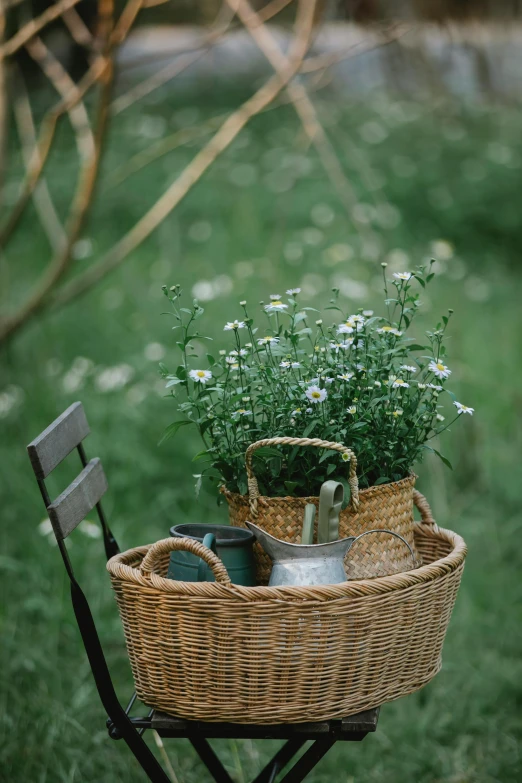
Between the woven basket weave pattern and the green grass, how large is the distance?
3.29ft

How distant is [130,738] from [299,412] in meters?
0.65

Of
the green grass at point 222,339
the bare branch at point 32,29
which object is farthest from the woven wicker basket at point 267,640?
the bare branch at point 32,29

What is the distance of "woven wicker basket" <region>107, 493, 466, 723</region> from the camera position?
4.85 feet

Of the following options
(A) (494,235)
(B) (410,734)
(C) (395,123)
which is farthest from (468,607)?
(C) (395,123)

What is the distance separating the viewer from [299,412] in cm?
169

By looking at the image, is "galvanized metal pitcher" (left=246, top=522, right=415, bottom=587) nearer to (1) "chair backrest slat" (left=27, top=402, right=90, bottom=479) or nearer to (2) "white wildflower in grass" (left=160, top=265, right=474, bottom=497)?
(2) "white wildflower in grass" (left=160, top=265, right=474, bottom=497)

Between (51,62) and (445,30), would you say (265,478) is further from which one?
(51,62)

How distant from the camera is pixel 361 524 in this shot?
5.41 ft

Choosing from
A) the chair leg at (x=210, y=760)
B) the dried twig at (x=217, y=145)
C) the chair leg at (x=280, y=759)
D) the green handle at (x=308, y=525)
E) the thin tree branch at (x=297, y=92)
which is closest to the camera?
the green handle at (x=308, y=525)

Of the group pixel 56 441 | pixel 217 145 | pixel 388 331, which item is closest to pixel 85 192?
pixel 217 145

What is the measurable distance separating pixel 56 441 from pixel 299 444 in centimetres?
48

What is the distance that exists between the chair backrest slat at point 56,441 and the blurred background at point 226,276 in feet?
0.98

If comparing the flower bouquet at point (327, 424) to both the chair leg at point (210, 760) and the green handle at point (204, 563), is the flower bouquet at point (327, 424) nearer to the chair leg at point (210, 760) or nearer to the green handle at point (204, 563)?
the green handle at point (204, 563)

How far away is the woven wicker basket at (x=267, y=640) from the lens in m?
1.48
